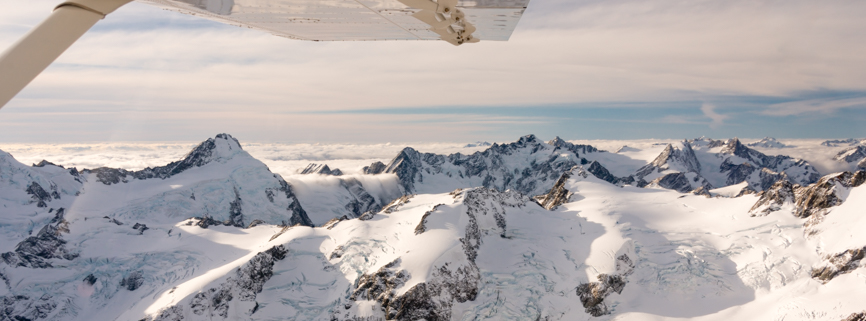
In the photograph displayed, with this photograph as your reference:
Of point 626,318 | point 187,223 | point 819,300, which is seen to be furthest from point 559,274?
point 187,223

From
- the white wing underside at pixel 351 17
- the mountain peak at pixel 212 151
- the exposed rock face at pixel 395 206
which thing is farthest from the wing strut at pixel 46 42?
the mountain peak at pixel 212 151

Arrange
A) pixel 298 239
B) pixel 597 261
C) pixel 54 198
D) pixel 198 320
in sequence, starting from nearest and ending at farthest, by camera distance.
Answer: pixel 198 320 → pixel 597 261 → pixel 298 239 → pixel 54 198

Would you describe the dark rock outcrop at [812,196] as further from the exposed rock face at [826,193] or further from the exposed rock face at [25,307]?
the exposed rock face at [25,307]

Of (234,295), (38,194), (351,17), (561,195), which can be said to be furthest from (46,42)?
(38,194)

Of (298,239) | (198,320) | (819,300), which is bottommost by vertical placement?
(198,320)

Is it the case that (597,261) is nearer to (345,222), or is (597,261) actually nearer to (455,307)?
(455,307)

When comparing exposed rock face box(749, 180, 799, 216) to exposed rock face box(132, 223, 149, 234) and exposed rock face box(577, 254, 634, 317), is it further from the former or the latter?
exposed rock face box(132, 223, 149, 234)

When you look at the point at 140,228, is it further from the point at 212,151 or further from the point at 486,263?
the point at 212,151
